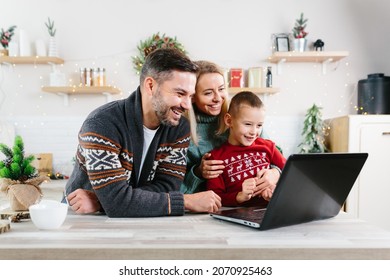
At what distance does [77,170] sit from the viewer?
62.5 inches

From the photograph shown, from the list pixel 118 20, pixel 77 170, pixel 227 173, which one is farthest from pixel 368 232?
pixel 118 20

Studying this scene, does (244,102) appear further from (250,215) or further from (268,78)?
(268,78)

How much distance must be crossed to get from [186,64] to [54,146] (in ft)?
11.2

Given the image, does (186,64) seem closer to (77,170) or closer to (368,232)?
(77,170)

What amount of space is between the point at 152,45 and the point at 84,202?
3.16 m

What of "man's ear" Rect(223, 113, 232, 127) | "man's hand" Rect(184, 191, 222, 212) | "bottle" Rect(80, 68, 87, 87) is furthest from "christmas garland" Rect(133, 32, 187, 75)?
"man's hand" Rect(184, 191, 222, 212)

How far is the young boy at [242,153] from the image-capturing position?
65.5 inches

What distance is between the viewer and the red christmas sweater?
1637 millimetres

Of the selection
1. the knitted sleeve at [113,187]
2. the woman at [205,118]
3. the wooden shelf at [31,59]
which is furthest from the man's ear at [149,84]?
the wooden shelf at [31,59]

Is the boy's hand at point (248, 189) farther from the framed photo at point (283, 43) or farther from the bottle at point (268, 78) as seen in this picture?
the framed photo at point (283, 43)

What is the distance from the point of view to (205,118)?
1886 millimetres

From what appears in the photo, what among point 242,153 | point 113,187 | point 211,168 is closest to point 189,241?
point 113,187

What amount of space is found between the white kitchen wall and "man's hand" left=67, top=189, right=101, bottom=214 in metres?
3.18

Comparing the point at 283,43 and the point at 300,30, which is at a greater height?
the point at 300,30
